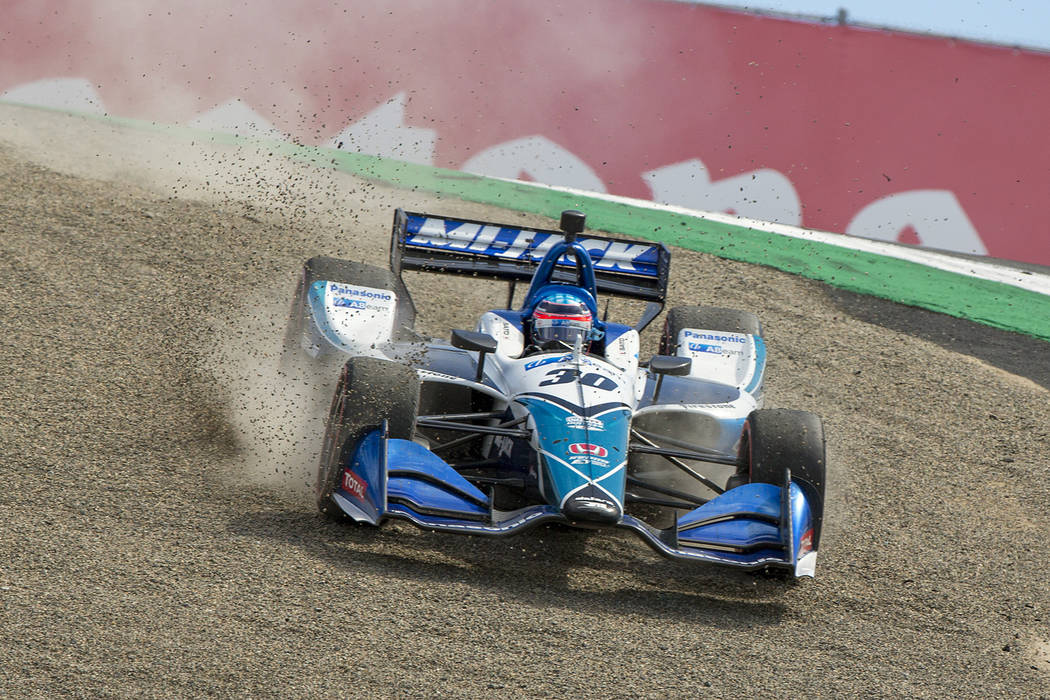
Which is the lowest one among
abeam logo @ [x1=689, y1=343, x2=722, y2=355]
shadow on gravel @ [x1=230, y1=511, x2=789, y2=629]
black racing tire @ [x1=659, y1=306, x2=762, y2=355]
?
shadow on gravel @ [x1=230, y1=511, x2=789, y2=629]

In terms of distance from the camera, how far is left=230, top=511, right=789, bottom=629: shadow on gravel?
18.9ft

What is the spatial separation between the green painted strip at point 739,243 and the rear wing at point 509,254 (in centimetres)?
463

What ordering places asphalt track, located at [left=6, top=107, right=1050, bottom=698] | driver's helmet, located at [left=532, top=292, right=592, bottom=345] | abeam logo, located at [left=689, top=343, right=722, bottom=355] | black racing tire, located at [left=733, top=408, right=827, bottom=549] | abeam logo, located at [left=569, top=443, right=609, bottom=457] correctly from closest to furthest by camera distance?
asphalt track, located at [left=6, top=107, right=1050, bottom=698], abeam logo, located at [left=569, top=443, right=609, bottom=457], black racing tire, located at [left=733, top=408, right=827, bottom=549], driver's helmet, located at [left=532, top=292, right=592, bottom=345], abeam logo, located at [left=689, top=343, right=722, bottom=355]

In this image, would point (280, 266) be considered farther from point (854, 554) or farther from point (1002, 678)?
point (1002, 678)

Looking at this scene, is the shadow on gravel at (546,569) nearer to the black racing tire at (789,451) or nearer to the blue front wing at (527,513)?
the blue front wing at (527,513)

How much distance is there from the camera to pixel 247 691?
4.52 metres

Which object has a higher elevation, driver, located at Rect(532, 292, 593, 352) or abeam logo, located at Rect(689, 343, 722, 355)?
driver, located at Rect(532, 292, 593, 352)

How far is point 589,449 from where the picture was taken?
6.18 meters

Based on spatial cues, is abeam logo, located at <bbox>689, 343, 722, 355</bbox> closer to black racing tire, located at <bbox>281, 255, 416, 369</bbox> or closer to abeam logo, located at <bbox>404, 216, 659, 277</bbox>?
abeam logo, located at <bbox>404, 216, 659, 277</bbox>

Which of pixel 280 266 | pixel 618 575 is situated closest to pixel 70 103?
pixel 280 266

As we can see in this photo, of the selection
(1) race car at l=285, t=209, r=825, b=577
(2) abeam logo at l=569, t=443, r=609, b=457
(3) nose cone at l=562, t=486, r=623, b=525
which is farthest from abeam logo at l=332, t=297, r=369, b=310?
(3) nose cone at l=562, t=486, r=623, b=525

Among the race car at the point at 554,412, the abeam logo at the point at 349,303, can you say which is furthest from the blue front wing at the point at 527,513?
the abeam logo at the point at 349,303

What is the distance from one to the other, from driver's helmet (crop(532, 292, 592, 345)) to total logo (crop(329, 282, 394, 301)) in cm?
136

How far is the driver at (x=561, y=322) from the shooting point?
737 centimetres
